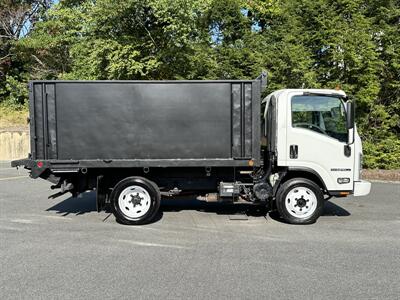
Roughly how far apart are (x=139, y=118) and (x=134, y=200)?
1.47m

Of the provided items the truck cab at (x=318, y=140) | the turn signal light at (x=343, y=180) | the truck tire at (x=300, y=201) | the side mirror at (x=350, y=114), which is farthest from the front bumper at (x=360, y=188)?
the side mirror at (x=350, y=114)

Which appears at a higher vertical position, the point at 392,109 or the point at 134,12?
the point at 134,12

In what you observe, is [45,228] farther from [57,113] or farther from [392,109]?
[392,109]

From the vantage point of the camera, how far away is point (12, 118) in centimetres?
2602

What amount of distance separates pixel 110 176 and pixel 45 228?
1423mm

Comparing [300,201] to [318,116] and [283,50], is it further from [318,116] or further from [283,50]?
[283,50]

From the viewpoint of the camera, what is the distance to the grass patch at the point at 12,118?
81.9 ft

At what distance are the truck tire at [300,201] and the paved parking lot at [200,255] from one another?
21 centimetres

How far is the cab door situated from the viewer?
741 centimetres

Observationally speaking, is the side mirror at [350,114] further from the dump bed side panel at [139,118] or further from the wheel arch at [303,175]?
the dump bed side panel at [139,118]

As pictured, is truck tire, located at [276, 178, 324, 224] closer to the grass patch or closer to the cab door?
the cab door

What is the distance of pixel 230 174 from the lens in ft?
25.5

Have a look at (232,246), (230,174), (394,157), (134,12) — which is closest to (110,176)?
(230,174)

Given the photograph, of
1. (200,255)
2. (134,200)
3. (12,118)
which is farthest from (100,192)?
(12,118)
